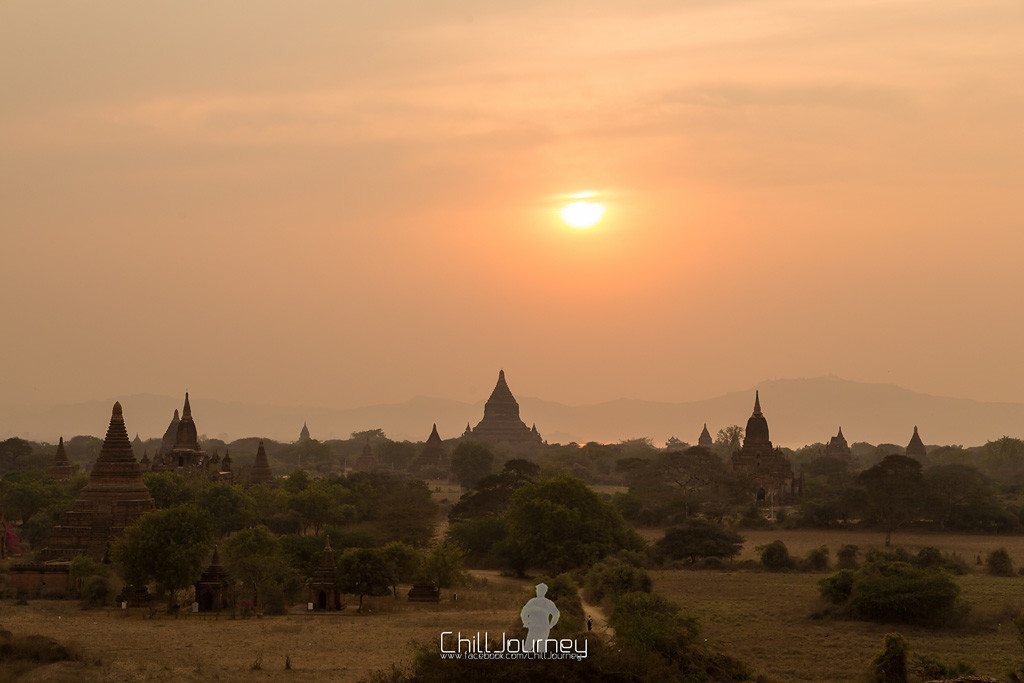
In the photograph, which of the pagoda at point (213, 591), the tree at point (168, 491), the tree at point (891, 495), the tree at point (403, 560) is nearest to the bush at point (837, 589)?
the tree at point (403, 560)

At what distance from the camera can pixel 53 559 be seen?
239 feet

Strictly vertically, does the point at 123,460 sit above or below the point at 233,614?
above

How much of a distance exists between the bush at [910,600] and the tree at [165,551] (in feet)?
78.3

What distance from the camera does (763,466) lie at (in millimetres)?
122125

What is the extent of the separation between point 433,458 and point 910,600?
132 m

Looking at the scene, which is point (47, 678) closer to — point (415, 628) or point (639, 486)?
point (415, 628)

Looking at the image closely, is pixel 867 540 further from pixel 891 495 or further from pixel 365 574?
pixel 365 574

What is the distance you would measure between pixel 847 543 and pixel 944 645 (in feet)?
116

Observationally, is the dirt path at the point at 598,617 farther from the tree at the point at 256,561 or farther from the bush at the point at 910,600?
the tree at the point at 256,561

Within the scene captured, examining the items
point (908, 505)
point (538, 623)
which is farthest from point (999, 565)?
point (538, 623)

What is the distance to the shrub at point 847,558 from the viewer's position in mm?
78250

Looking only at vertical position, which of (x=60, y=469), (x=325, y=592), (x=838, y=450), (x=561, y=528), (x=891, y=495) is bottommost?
(x=325, y=592)

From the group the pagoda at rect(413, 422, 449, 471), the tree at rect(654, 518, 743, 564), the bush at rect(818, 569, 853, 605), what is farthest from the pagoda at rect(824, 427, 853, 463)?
the bush at rect(818, 569, 853, 605)

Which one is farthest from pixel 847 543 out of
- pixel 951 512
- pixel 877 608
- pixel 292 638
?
pixel 292 638
